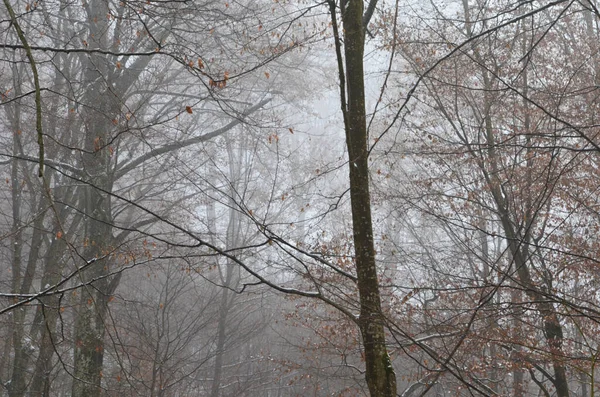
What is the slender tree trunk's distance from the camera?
3.02m

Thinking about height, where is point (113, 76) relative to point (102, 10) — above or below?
below

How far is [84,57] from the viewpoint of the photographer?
10.7 metres

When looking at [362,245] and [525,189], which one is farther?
[525,189]

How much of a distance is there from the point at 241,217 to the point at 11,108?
A: 729 centimetres

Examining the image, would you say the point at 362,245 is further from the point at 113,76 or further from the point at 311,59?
the point at 311,59

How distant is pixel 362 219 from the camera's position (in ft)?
10.9

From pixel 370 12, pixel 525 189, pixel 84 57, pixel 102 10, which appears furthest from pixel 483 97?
pixel 84 57

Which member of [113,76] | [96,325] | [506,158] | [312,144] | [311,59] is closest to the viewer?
[506,158]

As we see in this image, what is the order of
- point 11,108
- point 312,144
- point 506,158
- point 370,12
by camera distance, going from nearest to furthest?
1. point 370,12
2. point 506,158
3. point 11,108
4. point 312,144

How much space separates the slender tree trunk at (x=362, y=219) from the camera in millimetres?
3023

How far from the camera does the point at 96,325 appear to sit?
28.6ft

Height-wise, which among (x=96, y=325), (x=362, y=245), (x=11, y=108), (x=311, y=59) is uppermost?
(x=311, y=59)

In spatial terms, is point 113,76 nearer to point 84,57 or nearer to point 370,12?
point 84,57

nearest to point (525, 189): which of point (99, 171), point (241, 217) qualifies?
point (99, 171)
